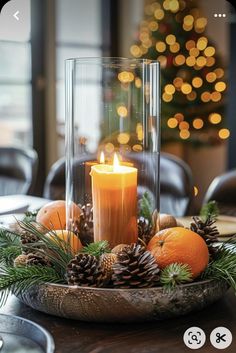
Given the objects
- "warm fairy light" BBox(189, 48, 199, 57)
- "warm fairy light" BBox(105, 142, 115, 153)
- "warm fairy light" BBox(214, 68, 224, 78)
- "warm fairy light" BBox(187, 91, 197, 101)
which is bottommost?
"warm fairy light" BBox(105, 142, 115, 153)

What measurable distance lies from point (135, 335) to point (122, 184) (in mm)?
173

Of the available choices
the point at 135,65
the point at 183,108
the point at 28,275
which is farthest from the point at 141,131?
the point at 183,108

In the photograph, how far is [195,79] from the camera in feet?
10.3

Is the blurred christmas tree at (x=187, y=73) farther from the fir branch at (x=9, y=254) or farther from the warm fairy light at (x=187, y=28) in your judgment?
the fir branch at (x=9, y=254)

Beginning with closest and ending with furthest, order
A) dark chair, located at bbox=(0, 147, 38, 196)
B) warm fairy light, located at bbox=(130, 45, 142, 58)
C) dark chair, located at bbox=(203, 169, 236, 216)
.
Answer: dark chair, located at bbox=(203, 169, 236, 216), dark chair, located at bbox=(0, 147, 38, 196), warm fairy light, located at bbox=(130, 45, 142, 58)

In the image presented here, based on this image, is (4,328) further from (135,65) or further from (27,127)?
(27,127)

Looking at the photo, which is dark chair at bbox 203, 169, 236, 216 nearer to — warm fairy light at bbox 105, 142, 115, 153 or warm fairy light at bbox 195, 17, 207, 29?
warm fairy light at bbox 105, 142, 115, 153

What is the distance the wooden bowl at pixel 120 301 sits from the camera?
60cm

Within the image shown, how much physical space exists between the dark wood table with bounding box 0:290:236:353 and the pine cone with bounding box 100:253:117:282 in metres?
0.05

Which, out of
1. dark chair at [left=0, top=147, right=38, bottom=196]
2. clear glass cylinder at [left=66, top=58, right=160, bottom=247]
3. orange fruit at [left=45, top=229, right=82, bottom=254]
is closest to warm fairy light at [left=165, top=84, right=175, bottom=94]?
dark chair at [left=0, top=147, right=38, bottom=196]

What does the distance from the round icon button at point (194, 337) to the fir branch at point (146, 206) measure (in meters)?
0.18

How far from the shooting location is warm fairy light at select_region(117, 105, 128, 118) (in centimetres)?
74

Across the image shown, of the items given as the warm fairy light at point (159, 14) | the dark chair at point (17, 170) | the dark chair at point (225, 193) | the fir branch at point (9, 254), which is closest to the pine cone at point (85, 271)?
the fir branch at point (9, 254)

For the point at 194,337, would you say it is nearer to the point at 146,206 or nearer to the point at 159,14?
the point at 146,206
